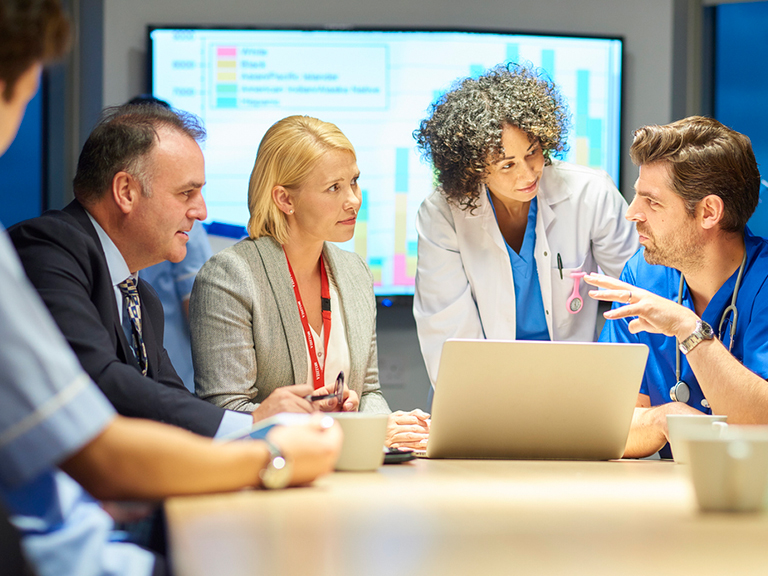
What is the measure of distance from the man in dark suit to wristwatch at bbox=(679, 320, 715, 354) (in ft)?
Result: 2.98

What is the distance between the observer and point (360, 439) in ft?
3.99

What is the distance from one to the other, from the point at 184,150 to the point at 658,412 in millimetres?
1255

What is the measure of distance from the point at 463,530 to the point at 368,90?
2.97 metres

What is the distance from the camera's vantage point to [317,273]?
2.29m

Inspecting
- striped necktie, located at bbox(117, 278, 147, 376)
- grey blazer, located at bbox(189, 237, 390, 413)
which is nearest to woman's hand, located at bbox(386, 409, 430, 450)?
grey blazer, located at bbox(189, 237, 390, 413)

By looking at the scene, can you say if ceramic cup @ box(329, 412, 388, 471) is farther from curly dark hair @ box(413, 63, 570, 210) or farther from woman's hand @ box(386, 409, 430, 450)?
curly dark hair @ box(413, 63, 570, 210)

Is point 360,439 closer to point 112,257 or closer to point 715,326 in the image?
point 112,257

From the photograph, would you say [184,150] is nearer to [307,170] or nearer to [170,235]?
[170,235]

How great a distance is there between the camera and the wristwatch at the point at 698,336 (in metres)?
1.79

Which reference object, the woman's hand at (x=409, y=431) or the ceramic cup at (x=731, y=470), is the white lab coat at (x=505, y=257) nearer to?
the woman's hand at (x=409, y=431)

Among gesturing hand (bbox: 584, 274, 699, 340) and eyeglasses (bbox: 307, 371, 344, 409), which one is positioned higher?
gesturing hand (bbox: 584, 274, 699, 340)

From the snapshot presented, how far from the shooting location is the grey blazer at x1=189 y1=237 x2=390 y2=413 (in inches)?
76.5

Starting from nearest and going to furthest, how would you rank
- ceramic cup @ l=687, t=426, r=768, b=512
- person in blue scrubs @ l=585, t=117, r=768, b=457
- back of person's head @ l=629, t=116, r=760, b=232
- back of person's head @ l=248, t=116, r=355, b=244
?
1. ceramic cup @ l=687, t=426, r=768, b=512
2. person in blue scrubs @ l=585, t=117, r=768, b=457
3. back of person's head @ l=629, t=116, r=760, b=232
4. back of person's head @ l=248, t=116, r=355, b=244

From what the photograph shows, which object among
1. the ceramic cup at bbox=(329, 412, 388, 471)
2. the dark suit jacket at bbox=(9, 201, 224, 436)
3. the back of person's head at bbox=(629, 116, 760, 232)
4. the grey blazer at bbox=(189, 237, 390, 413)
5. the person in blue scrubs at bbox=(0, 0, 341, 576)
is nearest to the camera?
the person in blue scrubs at bbox=(0, 0, 341, 576)
